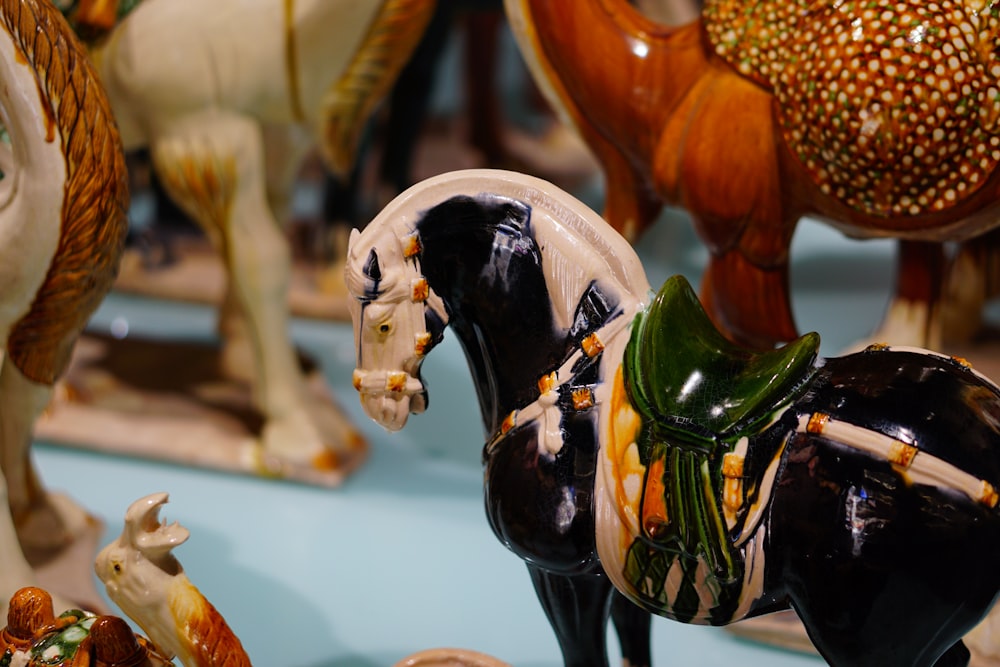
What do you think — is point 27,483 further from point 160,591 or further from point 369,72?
point 369,72

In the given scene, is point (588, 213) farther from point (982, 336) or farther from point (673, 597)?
point (982, 336)

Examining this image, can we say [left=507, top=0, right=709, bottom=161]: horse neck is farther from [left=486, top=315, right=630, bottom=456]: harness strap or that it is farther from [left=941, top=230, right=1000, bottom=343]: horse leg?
[left=941, top=230, right=1000, bottom=343]: horse leg

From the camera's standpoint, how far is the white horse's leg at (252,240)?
152cm

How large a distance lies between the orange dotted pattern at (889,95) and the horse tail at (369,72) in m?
0.52

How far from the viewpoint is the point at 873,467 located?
Result: 31.1 inches

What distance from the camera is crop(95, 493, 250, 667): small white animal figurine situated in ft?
3.11

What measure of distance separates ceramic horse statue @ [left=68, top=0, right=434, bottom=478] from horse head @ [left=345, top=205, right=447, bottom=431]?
0.67 metres

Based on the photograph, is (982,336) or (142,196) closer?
(982,336)

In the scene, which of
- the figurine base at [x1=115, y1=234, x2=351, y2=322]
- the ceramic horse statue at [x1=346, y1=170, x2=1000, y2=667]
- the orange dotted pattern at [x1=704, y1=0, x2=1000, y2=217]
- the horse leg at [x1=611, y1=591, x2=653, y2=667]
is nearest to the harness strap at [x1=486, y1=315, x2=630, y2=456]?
the ceramic horse statue at [x1=346, y1=170, x2=1000, y2=667]

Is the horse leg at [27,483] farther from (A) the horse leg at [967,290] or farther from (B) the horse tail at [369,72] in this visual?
(A) the horse leg at [967,290]

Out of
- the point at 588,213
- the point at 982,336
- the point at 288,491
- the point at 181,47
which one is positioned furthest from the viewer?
the point at 982,336

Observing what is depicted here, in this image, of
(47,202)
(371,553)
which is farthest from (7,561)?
(371,553)

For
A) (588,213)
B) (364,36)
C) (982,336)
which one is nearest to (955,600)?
(588,213)

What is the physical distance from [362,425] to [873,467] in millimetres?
1157
